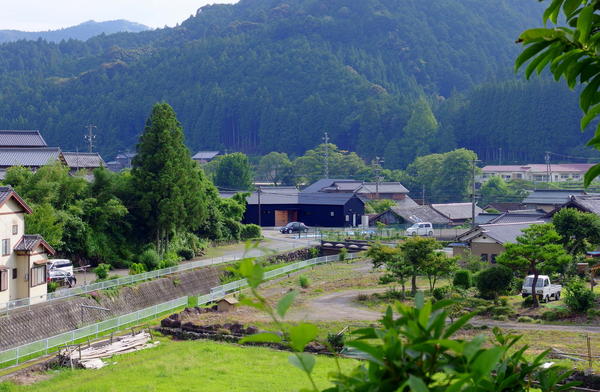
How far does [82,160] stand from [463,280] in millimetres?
29239

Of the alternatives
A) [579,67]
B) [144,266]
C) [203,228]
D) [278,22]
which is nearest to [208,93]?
[278,22]

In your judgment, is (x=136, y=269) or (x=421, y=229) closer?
(x=136, y=269)

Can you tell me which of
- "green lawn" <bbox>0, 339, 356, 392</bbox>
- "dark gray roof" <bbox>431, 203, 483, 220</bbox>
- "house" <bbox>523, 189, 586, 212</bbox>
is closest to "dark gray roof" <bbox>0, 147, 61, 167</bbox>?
"green lawn" <bbox>0, 339, 356, 392</bbox>

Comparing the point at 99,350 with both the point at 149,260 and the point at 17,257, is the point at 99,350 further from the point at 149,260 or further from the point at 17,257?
the point at 149,260

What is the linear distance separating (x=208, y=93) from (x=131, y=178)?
348 feet

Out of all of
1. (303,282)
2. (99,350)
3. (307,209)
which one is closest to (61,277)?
→ (99,350)

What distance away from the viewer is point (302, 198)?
170ft

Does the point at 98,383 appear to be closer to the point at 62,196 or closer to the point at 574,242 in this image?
the point at 62,196

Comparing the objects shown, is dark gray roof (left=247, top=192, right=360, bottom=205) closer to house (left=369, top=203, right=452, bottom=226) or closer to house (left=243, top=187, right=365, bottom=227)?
house (left=243, top=187, right=365, bottom=227)

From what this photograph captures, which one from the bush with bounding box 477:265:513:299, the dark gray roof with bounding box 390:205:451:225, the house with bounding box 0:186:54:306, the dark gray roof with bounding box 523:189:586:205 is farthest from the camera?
the dark gray roof with bounding box 390:205:451:225

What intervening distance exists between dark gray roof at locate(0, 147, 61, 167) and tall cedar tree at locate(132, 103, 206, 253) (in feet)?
26.9

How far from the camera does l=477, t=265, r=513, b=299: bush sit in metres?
23.1

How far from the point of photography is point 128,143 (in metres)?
128

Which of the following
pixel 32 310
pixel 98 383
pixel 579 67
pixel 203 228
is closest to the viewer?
pixel 579 67
